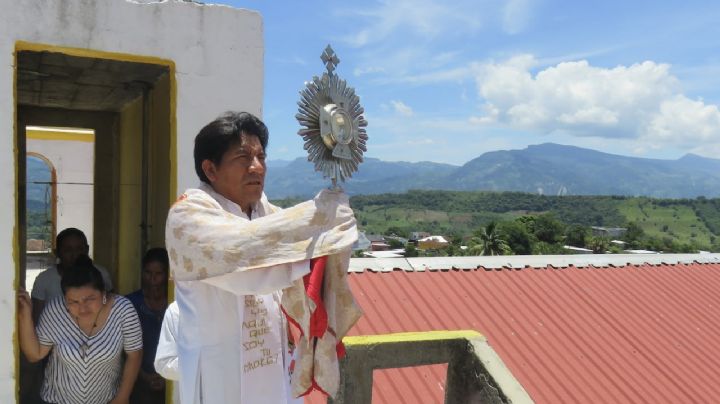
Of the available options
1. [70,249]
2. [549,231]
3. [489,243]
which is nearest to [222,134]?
[70,249]

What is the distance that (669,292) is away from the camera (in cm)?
945

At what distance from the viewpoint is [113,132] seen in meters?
5.92

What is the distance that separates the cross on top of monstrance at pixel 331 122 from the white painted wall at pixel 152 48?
5.12 feet

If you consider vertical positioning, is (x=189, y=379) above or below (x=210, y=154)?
below

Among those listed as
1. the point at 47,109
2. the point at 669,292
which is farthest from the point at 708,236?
the point at 47,109

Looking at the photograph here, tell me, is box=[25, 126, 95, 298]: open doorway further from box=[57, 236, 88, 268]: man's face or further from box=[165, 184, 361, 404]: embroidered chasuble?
box=[165, 184, 361, 404]: embroidered chasuble

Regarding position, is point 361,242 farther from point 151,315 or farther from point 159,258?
point 151,315

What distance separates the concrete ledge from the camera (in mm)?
3834

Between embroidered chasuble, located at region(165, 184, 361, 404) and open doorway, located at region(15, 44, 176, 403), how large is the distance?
1.39 meters

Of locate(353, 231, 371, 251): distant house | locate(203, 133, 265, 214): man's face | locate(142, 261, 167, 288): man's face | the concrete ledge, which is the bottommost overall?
the concrete ledge

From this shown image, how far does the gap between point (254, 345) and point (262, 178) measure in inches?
24.7

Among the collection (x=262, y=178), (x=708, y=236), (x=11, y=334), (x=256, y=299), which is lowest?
(x=708, y=236)

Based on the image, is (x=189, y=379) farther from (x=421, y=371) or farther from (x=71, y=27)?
(x=421, y=371)

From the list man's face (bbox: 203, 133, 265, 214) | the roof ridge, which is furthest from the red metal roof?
man's face (bbox: 203, 133, 265, 214)
